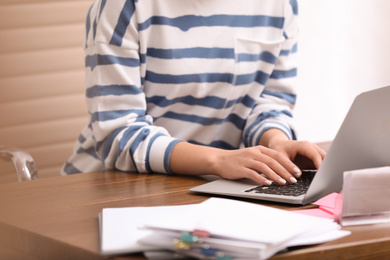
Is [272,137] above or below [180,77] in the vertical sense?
below

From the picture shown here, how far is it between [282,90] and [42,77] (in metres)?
0.74

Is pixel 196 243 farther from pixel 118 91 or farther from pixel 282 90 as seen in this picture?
pixel 282 90

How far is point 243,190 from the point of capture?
0.90 meters

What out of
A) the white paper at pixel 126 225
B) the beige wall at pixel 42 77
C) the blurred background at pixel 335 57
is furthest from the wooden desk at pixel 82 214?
the blurred background at pixel 335 57

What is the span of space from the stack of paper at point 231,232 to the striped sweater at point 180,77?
418 mm

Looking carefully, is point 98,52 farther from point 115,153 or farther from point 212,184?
point 212,184

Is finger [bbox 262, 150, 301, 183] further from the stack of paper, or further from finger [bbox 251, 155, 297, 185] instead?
the stack of paper

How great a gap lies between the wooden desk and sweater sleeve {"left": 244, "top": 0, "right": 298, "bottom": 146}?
0.35m

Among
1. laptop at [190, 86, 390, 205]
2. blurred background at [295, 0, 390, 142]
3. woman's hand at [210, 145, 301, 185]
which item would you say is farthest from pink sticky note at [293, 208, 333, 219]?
blurred background at [295, 0, 390, 142]

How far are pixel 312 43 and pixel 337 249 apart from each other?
190cm

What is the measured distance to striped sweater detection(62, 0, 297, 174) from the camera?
1.18 m

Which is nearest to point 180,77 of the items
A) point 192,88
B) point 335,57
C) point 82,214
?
point 192,88

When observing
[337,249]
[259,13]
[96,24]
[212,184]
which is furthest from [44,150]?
[337,249]

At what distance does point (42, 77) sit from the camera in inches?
70.0
